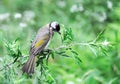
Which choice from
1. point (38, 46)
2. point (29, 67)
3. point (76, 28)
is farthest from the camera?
point (76, 28)

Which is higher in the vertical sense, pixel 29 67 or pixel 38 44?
pixel 38 44

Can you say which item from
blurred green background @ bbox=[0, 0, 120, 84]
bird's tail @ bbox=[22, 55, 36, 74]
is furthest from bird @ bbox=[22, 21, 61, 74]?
blurred green background @ bbox=[0, 0, 120, 84]

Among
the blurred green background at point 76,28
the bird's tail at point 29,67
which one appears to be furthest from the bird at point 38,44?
the blurred green background at point 76,28

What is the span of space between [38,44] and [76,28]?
4039 millimetres

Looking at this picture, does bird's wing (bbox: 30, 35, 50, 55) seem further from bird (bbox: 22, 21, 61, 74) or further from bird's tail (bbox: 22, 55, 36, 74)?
bird's tail (bbox: 22, 55, 36, 74)

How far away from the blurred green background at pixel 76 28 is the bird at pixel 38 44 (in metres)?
0.28

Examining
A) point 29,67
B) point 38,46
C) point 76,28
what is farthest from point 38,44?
point 76,28

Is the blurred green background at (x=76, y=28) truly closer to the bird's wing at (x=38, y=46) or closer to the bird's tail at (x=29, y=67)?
the bird's wing at (x=38, y=46)

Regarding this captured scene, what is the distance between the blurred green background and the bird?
0.28 metres

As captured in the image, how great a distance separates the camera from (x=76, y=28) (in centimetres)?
812

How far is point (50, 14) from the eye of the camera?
9352 mm

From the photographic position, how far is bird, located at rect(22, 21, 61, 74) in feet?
12.5

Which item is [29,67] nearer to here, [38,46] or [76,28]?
[38,46]

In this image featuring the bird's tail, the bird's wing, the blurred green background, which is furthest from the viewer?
the blurred green background
